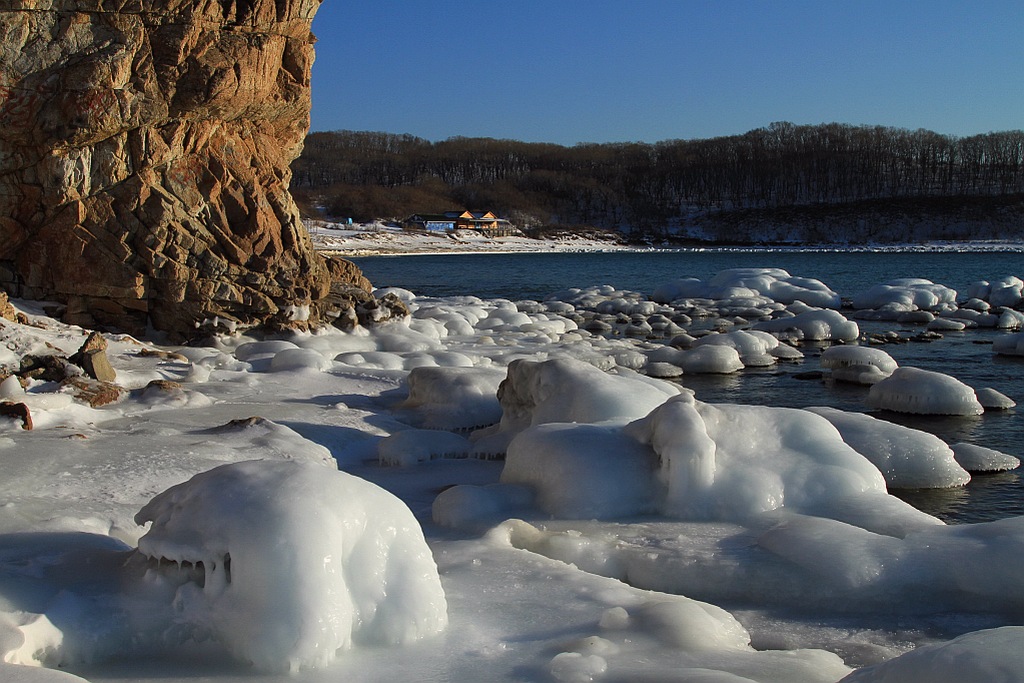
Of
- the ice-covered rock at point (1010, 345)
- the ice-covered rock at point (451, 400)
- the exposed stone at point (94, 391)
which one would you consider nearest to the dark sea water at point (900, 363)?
the ice-covered rock at point (1010, 345)

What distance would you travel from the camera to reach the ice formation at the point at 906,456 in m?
6.85

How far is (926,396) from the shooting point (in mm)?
9555

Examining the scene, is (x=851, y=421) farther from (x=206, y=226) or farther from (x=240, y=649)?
(x=206, y=226)

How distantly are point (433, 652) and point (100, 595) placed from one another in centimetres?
129

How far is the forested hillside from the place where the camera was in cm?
7781

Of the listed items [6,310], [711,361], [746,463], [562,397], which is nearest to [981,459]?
[746,463]

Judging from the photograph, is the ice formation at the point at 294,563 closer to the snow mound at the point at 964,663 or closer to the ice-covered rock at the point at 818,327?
the snow mound at the point at 964,663

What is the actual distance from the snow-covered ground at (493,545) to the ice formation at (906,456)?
2 centimetres

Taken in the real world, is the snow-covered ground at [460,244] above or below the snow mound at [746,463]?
above

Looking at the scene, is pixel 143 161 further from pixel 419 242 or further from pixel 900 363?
pixel 419 242

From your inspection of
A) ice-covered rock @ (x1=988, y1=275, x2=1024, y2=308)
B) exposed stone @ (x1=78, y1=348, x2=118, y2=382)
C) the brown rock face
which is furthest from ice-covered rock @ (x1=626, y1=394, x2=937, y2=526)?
ice-covered rock @ (x1=988, y1=275, x2=1024, y2=308)

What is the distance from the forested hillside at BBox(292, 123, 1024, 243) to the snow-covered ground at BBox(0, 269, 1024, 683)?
244ft

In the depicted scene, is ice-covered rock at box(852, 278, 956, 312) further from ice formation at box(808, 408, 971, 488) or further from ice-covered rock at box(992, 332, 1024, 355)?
ice formation at box(808, 408, 971, 488)

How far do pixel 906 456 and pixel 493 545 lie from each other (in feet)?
12.2
